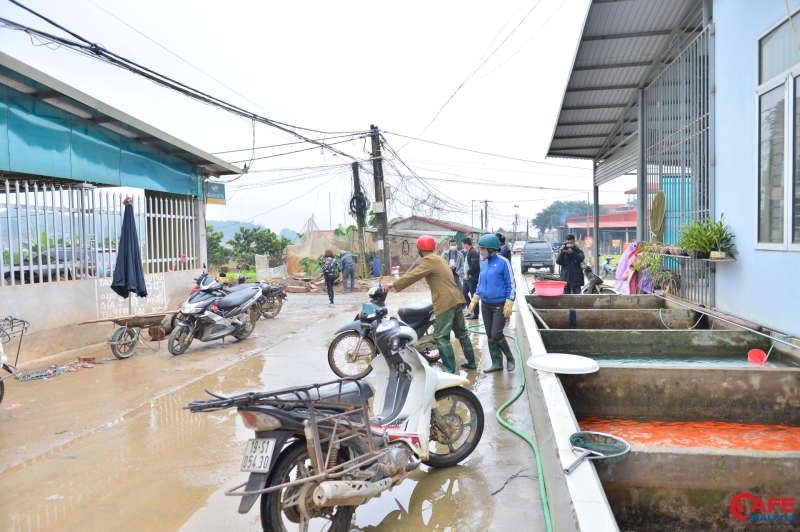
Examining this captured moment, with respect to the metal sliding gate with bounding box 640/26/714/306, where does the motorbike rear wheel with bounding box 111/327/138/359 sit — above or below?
below

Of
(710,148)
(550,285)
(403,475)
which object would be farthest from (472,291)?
(403,475)

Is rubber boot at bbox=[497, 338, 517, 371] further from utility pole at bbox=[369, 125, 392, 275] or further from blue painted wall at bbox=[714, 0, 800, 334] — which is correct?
utility pole at bbox=[369, 125, 392, 275]

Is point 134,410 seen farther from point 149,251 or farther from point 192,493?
point 149,251

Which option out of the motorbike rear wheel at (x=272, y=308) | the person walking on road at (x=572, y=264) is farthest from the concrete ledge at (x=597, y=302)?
the motorbike rear wheel at (x=272, y=308)

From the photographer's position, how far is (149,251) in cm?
1111

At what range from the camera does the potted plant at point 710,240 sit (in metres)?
5.87

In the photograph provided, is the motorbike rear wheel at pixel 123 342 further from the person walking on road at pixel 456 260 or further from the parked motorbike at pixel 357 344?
the person walking on road at pixel 456 260

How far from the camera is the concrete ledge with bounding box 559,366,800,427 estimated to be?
411 cm

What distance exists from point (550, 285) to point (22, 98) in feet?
28.1

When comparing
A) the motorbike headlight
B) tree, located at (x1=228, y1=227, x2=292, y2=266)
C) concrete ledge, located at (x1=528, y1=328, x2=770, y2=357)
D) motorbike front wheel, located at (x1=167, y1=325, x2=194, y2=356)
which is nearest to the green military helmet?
concrete ledge, located at (x1=528, y1=328, x2=770, y2=357)

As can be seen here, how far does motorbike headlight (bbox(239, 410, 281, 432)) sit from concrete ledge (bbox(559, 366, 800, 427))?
8.37 feet

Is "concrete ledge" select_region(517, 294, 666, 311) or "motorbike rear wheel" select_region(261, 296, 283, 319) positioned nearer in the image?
"concrete ledge" select_region(517, 294, 666, 311)

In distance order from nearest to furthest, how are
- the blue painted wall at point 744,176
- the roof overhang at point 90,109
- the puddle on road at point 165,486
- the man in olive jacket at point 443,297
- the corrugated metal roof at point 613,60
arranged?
the puddle on road at point 165,486, the blue painted wall at point 744,176, the man in olive jacket at point 443,297, the roof overhang at point 90,109, the corrugated metal roof at point 613,60

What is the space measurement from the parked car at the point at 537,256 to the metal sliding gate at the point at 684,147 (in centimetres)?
1847
